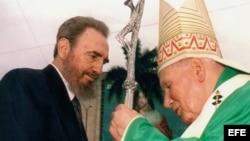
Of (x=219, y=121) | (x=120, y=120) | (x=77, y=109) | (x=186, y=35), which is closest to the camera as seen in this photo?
(x=219, y=121)

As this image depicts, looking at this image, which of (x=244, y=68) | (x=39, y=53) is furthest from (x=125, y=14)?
(x=244, y=68)

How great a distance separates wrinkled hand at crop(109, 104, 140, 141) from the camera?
1817 millimetres

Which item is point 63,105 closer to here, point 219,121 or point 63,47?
point 63,47

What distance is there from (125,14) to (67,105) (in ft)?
1.32

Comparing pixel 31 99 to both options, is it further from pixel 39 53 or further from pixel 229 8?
pixel 229 8

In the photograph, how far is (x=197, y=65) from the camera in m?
1.90

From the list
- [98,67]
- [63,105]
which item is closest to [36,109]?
[63,105]

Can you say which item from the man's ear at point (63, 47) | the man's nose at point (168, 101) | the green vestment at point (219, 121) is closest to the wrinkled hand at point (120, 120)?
the green vestment at point (219, 121)

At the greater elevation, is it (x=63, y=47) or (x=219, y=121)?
(x=63, y=47)

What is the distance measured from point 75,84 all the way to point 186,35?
A: 46 cm

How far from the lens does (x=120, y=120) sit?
184 centimetres

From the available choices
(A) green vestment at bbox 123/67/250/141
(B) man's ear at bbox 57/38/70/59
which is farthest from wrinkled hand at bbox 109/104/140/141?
(B) man's ear at bbox 57/38/70/59

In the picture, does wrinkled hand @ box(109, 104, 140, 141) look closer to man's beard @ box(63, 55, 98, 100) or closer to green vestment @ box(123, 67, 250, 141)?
green vestment @ box(123, 67, 250, 141)

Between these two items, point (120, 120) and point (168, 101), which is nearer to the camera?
point (120, 120)
